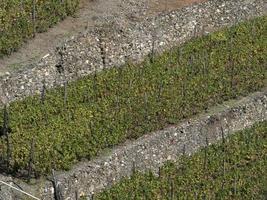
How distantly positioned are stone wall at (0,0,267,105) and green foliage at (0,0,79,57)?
865 mm

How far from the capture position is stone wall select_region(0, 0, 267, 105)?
52.9 feet

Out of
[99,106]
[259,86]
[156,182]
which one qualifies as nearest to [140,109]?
[99,106]

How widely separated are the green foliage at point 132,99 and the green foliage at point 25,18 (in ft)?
5.06

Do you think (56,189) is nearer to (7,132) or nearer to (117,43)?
(7,132)

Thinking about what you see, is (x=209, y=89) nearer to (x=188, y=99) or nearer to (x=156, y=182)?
(x=188, y=99)

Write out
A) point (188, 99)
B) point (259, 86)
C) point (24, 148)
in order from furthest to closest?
1. point (259, 86)
2. point (188, 99)
3. point (24, 148)

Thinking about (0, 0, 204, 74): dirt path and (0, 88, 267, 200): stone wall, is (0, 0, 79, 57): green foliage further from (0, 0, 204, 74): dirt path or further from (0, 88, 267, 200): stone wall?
(0, 88, 267, 200): stone wall

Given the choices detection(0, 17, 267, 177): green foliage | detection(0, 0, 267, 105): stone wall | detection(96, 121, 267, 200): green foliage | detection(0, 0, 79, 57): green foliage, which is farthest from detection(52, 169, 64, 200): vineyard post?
detection(0, 0, 79, 57): green foliage

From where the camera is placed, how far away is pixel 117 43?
58.2ft

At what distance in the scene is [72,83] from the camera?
54.6 feet

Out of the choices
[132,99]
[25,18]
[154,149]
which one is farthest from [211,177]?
[25,18]

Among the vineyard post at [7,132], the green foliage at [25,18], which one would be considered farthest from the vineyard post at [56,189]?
the green foliage at [25,18]

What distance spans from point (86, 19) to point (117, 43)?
123 cm

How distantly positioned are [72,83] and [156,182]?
3.05 meters
